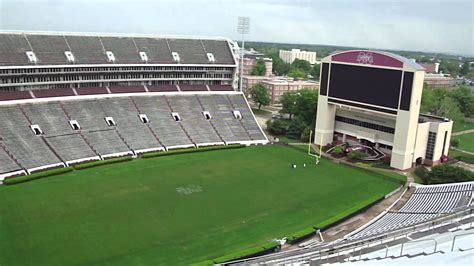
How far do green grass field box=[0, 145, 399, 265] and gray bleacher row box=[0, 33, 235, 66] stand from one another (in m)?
13.1

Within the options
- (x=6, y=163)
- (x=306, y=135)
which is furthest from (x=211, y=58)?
(x=6, y=163)

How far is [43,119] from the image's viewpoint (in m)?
37.9

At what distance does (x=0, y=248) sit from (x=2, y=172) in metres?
11.5

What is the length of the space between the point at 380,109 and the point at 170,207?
22.0m

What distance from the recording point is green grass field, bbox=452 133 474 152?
4825 centimetres

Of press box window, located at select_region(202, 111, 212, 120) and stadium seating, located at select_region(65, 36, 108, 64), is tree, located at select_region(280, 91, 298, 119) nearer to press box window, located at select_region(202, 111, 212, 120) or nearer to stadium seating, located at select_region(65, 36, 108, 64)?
press box window, located at select_region(202, 111, 212, 120)

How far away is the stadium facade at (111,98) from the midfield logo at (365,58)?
12427mm

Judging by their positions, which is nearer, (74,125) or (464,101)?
(74,125)

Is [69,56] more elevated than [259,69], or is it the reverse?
[69,56]

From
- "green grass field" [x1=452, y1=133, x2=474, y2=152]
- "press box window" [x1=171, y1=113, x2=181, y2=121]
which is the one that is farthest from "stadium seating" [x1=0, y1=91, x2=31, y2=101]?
"green grass field" [x1=452, y1=133, x2=474, y2=152]

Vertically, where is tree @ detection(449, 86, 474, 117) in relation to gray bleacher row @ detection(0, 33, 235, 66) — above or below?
below

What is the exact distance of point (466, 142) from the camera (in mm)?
51406

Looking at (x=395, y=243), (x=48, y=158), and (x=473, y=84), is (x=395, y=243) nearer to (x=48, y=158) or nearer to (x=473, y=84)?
(x=48, y=158)

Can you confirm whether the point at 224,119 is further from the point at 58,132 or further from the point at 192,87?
the point at 58,132
